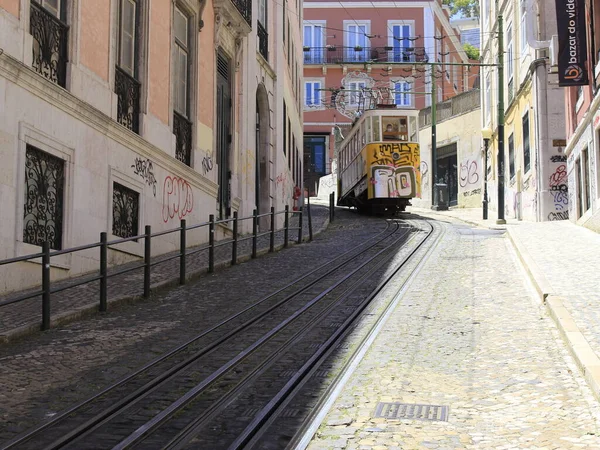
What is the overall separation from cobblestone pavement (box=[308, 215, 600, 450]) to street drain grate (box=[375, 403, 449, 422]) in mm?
76

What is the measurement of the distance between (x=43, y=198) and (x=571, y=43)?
1302cm

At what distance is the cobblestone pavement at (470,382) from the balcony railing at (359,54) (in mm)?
43776

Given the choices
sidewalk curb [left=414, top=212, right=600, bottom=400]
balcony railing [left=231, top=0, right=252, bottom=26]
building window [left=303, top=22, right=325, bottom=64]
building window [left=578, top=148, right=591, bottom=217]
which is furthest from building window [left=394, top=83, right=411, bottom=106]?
sidewalk curb [left=414, top=212, right=600, bottom=400]

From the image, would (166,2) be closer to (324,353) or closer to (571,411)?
(324,353)

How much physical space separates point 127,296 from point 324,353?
3.68 m

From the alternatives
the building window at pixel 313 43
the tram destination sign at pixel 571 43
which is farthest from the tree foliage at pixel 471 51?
the tram destination sign at pixel 571 43

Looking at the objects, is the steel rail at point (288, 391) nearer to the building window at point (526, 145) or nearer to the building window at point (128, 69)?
the building window at point (128, 69)

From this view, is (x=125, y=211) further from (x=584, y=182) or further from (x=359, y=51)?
(x=359, y=51)

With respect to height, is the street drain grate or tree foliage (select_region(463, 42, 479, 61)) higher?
tree foliage (select_region(463, 42, 479, 61))

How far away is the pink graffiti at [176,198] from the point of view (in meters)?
15.7

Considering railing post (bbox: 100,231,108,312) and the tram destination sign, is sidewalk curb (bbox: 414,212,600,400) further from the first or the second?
the tram destination sign

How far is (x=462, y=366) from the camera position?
6.94 meters

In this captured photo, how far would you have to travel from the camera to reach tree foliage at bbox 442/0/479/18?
74062 mm

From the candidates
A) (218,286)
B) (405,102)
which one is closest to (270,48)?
(218,286)
